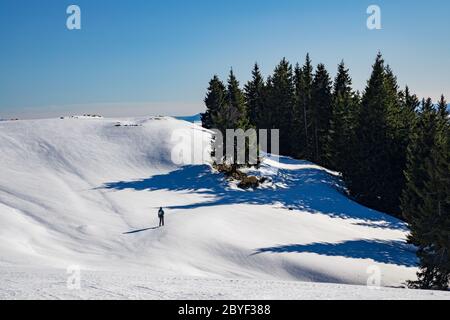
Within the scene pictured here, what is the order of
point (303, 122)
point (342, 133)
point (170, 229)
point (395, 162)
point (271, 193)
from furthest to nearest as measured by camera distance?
point (303, 122)
point (342, 133)
point (395, 162)
point (271, 193)
point (170, 229)

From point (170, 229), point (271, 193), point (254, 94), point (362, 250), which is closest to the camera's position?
point (170, 229)

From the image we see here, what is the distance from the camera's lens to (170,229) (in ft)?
86.1

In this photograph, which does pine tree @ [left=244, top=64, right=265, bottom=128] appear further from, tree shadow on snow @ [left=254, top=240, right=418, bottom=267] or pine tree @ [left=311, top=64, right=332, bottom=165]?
tree shadow on snow @ [left=254, top=240, right=418, bottom=267]

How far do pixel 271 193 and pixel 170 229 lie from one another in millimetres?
15520

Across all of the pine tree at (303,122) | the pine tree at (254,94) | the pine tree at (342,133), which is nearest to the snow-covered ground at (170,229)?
the pine tree at (342,133)

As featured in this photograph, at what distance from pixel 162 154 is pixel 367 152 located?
21612mm

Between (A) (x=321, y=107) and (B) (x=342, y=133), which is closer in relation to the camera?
(B) (x=342, y=133)

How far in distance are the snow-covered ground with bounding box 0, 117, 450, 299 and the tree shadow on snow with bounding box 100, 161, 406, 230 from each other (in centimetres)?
16

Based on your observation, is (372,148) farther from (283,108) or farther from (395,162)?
(283,108)

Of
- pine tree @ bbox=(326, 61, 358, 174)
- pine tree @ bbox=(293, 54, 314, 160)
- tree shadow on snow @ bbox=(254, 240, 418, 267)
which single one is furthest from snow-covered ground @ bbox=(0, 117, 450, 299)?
pine tree @ bbox=(293, 54, 314, 160)

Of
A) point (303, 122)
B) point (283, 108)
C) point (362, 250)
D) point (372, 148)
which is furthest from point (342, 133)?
point (362, 250)

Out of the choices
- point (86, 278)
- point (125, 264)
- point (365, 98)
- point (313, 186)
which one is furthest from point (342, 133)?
point (86, 278)

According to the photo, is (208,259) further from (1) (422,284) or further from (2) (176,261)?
(1) (422,284)

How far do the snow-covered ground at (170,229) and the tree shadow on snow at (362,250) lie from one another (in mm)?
99
